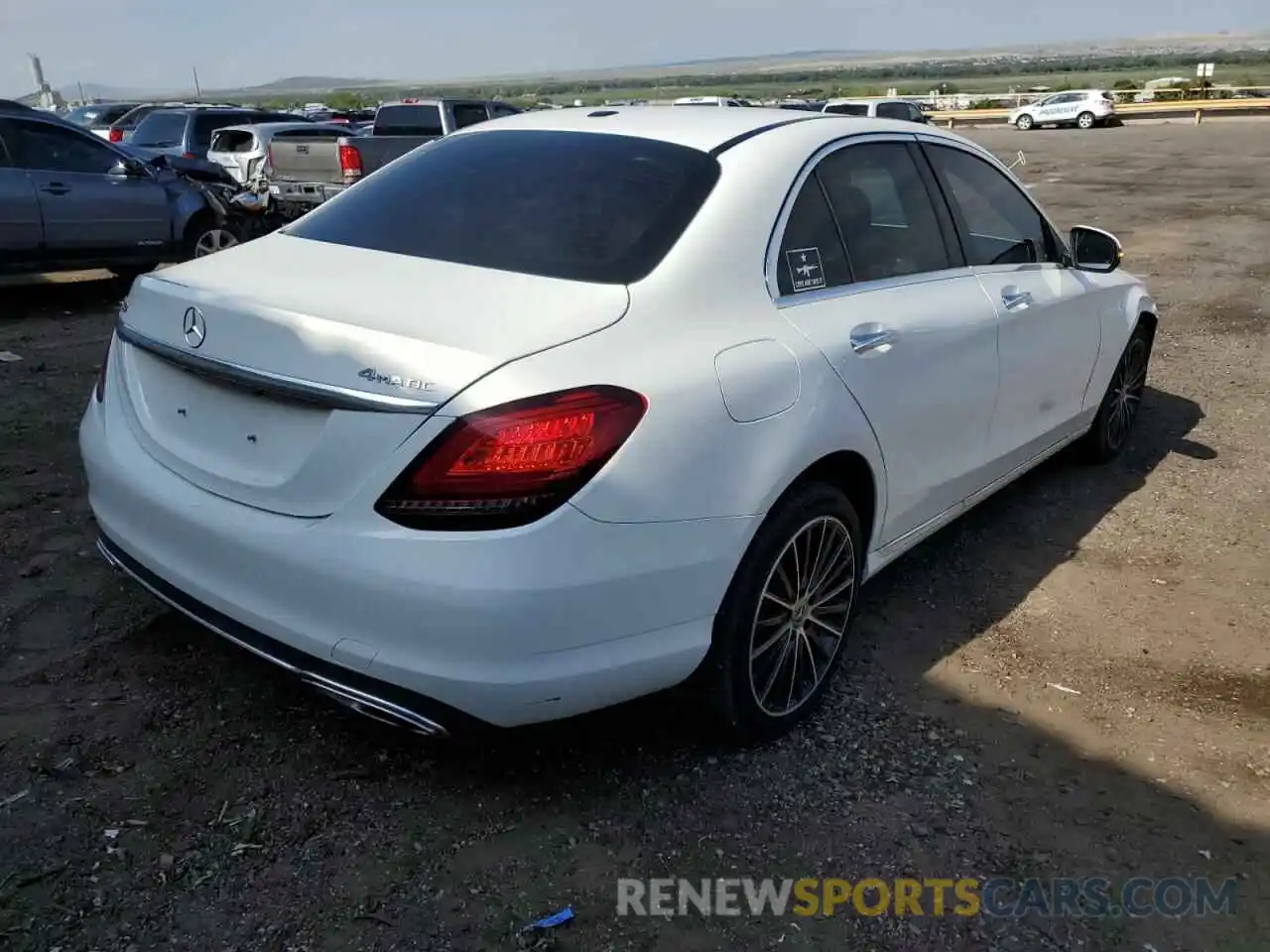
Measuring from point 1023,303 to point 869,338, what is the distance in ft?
4.07

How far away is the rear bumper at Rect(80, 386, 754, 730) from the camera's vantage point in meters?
2.36

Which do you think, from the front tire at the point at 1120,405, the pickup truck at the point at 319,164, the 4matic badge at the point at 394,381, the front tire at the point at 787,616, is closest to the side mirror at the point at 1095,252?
the front tire at the point at 1120,405

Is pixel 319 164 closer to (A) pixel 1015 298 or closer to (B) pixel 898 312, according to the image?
(A) pixel 1015 298

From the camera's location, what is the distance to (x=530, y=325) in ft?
8.39

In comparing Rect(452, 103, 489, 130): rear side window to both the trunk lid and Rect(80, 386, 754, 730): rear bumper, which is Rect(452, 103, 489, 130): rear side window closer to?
the trunk lid

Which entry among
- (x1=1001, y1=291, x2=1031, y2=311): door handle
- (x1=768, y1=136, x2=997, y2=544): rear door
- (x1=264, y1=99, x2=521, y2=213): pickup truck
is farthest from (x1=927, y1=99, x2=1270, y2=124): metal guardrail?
(x1=768, y1=136, x2=997, y2=544): rear door

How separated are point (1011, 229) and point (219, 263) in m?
3.06

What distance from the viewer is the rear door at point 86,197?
29.0 ft

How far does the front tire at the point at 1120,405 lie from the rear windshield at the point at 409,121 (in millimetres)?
12051

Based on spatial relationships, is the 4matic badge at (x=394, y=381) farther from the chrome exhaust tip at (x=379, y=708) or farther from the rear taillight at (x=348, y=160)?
the rear taillight at (x=348, y=160)

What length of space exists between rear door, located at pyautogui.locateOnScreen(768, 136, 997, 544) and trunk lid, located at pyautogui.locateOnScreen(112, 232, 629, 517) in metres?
0.75

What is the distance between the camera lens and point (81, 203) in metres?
9.08

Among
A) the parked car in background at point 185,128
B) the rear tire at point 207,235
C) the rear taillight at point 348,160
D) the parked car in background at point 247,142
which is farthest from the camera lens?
the parked car in background at point 185,128

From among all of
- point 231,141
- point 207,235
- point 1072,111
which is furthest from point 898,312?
point 1072,111
